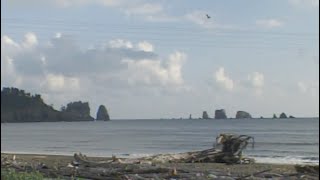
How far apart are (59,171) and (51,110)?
158 metres

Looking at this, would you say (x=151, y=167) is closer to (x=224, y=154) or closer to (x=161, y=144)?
(x=224, y=154)

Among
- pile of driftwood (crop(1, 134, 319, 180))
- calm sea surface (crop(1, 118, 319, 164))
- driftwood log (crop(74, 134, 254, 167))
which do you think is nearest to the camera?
pile of driftwood (crop(1, 134, 319, 180))

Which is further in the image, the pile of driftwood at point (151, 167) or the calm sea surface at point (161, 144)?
the calm sea surface at point (161, 144)

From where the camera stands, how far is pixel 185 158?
95.5ft

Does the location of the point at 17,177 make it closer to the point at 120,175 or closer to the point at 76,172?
the point at 120,175

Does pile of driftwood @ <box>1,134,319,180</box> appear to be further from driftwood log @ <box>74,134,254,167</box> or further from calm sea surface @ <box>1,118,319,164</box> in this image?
calm sea surface @ <box>1,118,319,164</box>

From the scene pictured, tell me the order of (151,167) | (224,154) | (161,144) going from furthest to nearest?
1. (161,144)
2. (224,154)
3. (151,167)

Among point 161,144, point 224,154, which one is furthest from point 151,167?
point 161,144

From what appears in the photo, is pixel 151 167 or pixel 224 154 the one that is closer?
pixel 151 167

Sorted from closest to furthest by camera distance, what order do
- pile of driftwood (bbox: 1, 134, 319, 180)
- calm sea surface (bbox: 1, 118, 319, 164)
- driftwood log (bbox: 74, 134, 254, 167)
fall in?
1. pile of driftwood (bbox: 1, 134, 319, 180)
2. driftwood log (bbox: 74, 134, 254, 167)
3. calm sea surface (bbox: 1, 118, 319, 164)

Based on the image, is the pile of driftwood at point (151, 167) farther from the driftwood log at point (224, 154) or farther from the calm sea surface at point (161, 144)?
the calm sea surface at point (161, 144)

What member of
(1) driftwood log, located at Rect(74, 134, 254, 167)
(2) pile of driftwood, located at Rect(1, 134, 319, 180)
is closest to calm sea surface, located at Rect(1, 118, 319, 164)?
(2) pile of driftwood, located at Rect(1, 134, 319, 180)

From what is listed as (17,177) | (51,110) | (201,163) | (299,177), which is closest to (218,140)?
(201,163)

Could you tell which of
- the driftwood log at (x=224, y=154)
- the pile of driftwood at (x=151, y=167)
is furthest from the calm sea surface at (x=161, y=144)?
the driftwood log at (x=224, y=154)
